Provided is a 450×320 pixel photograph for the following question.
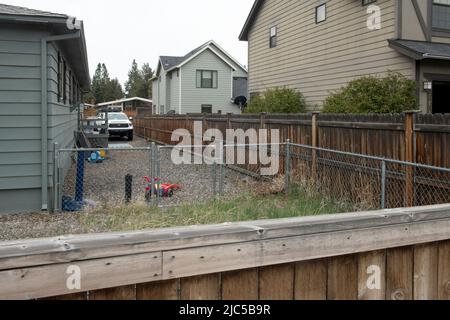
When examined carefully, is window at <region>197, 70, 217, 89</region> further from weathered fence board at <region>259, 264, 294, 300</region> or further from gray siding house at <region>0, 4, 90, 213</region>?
weathered fence board at <region>259, 264, 294, 300</region>

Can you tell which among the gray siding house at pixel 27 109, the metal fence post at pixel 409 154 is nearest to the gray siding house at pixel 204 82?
the gray siding house at pixel 27 109

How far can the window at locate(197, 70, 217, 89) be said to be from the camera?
3497 cm

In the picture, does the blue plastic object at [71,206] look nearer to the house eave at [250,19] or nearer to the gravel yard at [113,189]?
the gravel yard at [113,189]

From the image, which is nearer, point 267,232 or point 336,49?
point 267,232

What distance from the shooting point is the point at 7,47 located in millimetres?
7949

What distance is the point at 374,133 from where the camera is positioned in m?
7.60

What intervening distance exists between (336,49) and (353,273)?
14163mm

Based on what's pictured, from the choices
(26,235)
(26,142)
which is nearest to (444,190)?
(26,235)

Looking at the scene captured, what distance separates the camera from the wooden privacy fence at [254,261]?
1427mm

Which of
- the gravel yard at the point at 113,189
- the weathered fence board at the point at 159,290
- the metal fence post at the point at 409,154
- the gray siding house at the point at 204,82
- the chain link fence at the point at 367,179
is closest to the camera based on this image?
the weathered fence board at the point at 159,290

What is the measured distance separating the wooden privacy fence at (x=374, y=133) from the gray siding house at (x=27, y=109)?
16.0ft

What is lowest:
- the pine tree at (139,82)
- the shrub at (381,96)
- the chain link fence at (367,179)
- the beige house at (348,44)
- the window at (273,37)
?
the chain link fence at (367,179)

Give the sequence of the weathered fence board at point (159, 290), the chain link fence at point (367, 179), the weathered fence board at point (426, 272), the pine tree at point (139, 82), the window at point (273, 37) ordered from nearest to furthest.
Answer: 1. the weathered fence board at point (159, 290)
2. the weathered fence board at point (426, 272)
3. the chain link fence at point (367, 179)
4. the window at point (273, 37)
5. the pine tree at point (139, 82)
